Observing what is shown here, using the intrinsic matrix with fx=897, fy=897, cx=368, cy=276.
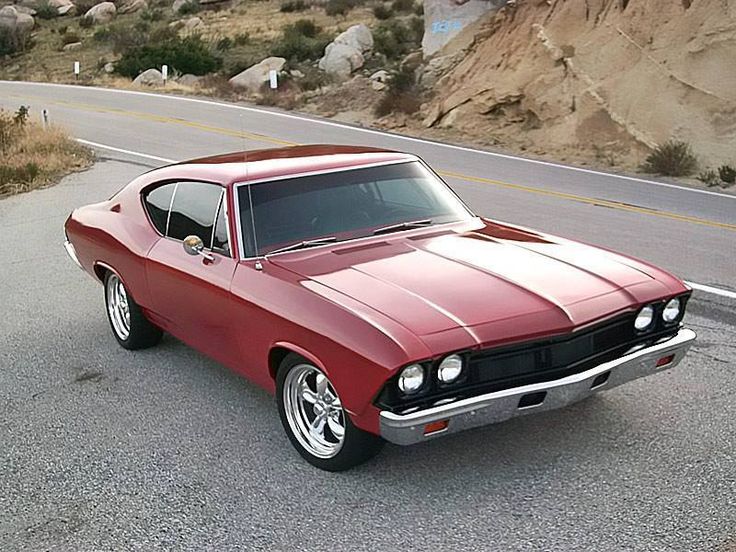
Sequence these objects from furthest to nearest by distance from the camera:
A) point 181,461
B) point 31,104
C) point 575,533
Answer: point 31,104 → point 181,461 → point 575,533

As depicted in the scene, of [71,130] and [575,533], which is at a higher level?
[575,533]

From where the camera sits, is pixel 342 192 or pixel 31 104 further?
pixel 31 104

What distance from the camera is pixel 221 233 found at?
519 cm

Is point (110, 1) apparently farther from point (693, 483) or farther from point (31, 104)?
point (693, 483)

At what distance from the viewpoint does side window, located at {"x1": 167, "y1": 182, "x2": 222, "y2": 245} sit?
5355 mm

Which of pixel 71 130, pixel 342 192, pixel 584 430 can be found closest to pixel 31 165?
pixel 71 130

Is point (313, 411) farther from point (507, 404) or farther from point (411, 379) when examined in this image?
point (507, 404)

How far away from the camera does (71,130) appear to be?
2103 cm

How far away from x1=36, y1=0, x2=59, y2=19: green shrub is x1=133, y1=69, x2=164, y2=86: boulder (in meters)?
28.2

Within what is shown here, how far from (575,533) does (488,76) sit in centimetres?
1959

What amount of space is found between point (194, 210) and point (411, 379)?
2.26 meters

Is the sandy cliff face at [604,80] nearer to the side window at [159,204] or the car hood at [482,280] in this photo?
the car hood at [482,280]

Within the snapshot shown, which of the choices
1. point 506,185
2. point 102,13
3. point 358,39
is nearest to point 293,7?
point 102,13

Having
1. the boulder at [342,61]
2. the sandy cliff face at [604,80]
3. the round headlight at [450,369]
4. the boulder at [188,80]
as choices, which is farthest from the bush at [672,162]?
the boulder at [188,80]
